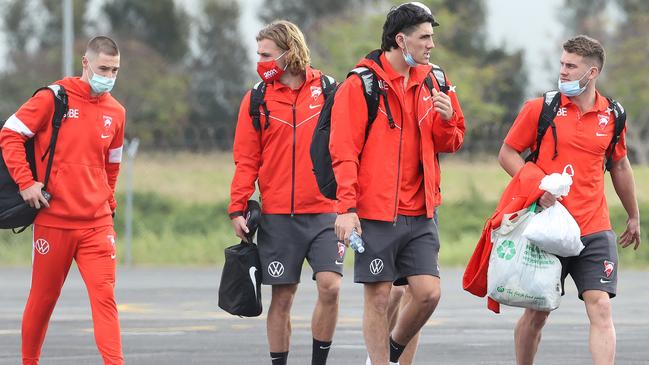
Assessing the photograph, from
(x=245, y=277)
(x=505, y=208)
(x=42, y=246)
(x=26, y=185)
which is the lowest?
(x=245, y=277)

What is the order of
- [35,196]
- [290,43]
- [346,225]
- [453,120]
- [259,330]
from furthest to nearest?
[259,330] → [290,43] → [35,196] → [453,120] → [346,225]

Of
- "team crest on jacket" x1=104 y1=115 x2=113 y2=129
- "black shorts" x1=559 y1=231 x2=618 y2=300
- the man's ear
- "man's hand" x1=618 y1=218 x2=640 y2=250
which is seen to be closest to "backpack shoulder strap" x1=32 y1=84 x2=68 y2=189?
"team crest on jacket" x1=104 y1=115 x2=113 y2=129

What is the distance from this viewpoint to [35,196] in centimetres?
855

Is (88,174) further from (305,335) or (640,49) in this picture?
(640,49)

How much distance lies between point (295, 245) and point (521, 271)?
4.69ft

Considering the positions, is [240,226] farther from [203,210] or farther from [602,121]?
[203,210]

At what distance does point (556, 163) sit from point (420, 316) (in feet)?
3.58

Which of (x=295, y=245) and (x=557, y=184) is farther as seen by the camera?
(x=295, y=245)

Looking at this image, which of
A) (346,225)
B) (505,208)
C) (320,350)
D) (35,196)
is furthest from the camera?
(320,350)

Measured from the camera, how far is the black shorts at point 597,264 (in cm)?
835

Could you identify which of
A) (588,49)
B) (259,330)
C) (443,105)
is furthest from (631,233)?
(259,330)

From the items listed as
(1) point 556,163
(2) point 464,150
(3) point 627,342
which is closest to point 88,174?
(1) point 556,163

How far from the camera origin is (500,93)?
203 ft

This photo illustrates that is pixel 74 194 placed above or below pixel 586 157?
below
